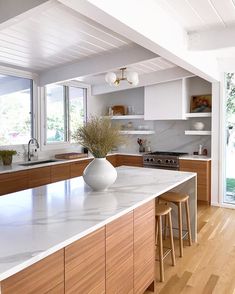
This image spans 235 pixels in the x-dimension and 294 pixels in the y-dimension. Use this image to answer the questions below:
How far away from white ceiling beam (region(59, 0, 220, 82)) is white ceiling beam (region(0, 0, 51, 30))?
381mm

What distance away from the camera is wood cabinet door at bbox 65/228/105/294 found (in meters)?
1.49

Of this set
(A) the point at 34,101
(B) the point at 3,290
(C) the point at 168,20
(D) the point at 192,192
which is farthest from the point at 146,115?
(B) the point at 3,290

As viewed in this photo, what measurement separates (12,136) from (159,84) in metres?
2.92

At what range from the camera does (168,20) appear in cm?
274

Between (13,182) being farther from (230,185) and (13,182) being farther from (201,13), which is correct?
(230,185)

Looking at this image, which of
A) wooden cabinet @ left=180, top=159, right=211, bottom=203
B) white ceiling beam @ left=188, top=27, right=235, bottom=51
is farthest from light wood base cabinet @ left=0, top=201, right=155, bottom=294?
wooden cabinet @ left=180, top=159, right=211, bottom=203

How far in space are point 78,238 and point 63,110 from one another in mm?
4246

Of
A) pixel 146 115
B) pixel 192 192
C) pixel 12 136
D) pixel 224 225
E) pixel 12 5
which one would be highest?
pixel 12 5

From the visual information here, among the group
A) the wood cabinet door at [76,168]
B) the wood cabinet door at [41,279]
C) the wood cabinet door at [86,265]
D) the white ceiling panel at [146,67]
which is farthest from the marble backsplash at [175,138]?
the wood cabinet door at [41,279]

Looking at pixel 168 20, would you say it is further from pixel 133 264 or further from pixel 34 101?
pixel 34 101

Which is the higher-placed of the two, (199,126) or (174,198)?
(199,126)

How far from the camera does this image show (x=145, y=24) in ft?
7.52

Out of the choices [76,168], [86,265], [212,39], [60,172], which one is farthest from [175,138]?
[86,265]

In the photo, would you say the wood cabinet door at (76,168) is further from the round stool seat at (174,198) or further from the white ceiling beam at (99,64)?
the round stool seat at (174,198)
